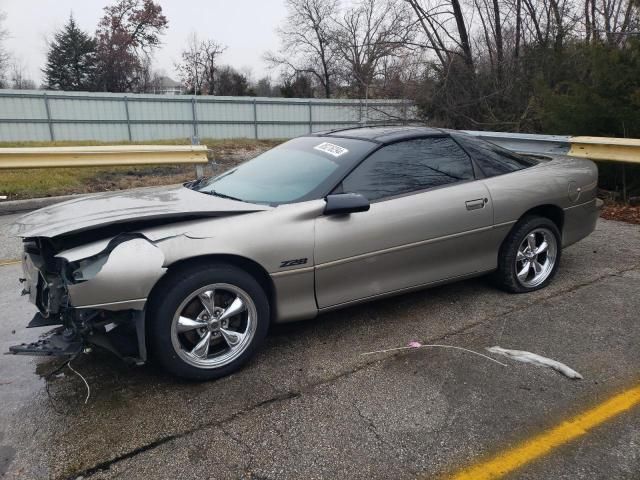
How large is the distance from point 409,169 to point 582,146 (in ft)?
15.4

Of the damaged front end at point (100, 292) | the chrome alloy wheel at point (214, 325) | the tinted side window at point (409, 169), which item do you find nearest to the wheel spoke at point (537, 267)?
the tinted side window at point (409, 169)

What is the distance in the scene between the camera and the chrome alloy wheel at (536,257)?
4.32 m

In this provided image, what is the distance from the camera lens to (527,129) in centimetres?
1285

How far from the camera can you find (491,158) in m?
4.31

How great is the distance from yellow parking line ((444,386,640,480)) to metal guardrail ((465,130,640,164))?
4915 mm

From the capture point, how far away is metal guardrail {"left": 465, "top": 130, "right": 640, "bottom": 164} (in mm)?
6883

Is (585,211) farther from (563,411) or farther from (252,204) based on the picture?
(252,204)

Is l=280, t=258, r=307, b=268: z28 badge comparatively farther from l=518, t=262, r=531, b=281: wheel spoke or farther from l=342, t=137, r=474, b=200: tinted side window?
l=518, t=262, r=531, b=281: wheel spoke

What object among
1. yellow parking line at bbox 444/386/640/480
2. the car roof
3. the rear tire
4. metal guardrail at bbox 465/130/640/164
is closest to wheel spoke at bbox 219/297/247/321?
yellow parking line at bbox 444/386/640/480

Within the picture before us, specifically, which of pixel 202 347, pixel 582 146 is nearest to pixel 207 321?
pixel 202 347

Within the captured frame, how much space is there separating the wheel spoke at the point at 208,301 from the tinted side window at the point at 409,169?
1.20 meters

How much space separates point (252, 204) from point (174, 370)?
1.16 metres

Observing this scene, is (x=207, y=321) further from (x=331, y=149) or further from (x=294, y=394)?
(x=331, y=149)

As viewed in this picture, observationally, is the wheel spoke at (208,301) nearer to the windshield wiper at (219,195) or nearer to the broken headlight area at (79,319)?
the broken headlight area at (79,319)
